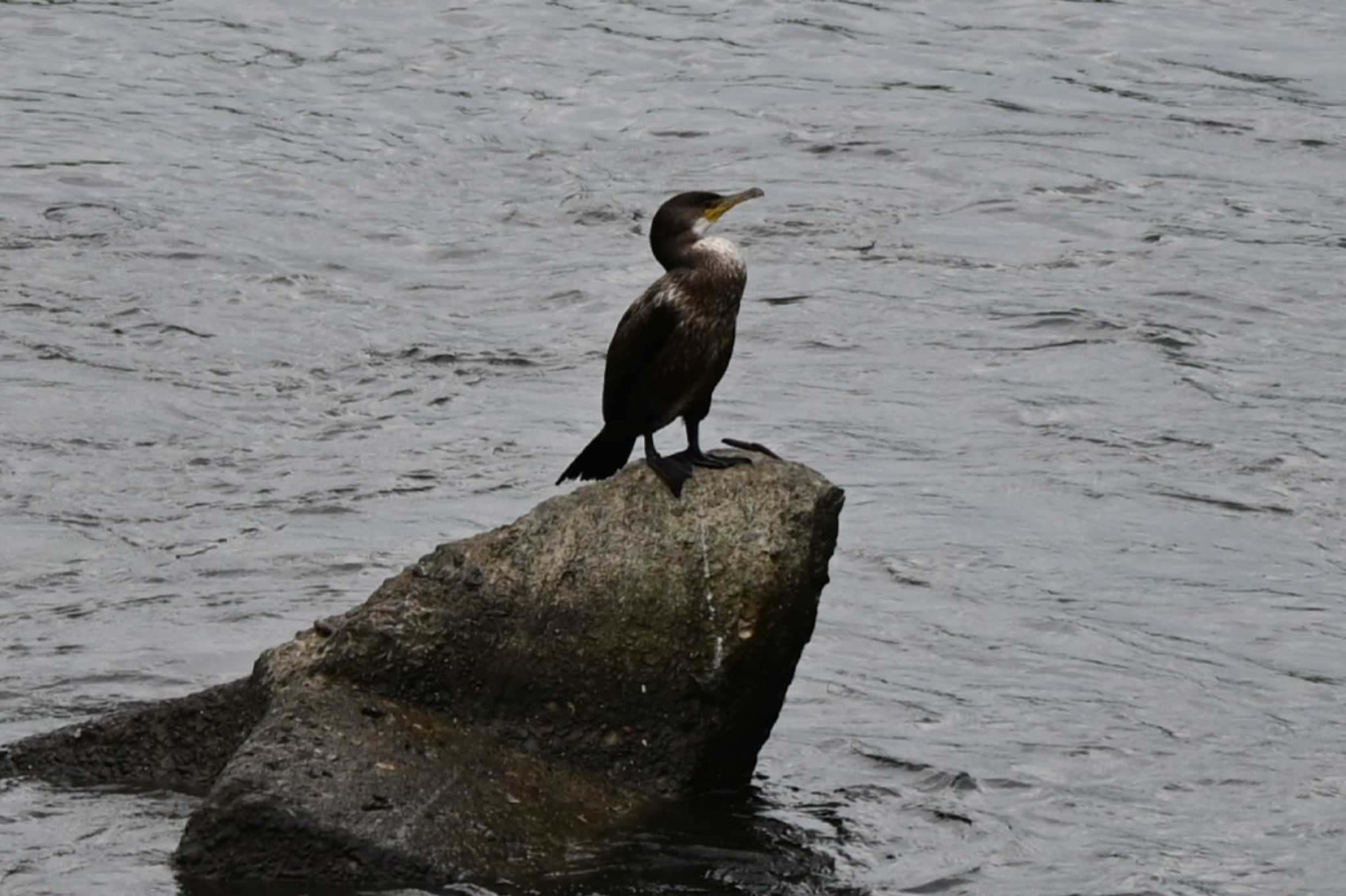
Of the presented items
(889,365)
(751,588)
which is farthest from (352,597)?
(889,365)

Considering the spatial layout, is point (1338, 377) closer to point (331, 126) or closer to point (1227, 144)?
point (1227, 144)

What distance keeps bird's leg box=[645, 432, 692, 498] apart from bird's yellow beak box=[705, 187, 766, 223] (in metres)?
0.73

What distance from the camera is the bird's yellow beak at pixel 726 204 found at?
312 inches

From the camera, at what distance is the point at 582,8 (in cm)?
2166

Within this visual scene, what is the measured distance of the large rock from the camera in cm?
754

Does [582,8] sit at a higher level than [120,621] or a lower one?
higher

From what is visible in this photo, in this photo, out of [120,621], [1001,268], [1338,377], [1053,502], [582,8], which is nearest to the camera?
[120,621]

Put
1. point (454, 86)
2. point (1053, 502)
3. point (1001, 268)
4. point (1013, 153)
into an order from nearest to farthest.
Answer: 1. point (1053, 502)
2. point (1001, 268)
3. point (1013, 153)
4. point (454, 86)

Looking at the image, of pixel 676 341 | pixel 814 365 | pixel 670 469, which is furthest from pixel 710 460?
pixel 814 365

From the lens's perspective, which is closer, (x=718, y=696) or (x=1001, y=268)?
(x=718, y=696)

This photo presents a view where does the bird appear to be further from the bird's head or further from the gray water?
the gray water

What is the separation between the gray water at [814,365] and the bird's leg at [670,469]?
107 cm

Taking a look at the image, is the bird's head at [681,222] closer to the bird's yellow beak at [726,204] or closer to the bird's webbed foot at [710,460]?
the bird's yellow beak at [726,204]

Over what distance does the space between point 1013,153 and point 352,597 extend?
8804mm
